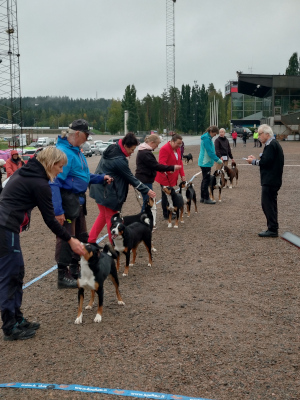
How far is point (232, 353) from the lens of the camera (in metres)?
4.39

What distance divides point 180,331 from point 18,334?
1630mm

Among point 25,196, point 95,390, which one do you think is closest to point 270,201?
point 25,196

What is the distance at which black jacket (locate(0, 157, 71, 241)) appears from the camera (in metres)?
4.53

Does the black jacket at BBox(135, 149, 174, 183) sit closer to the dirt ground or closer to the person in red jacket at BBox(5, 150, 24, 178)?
the dirt ground

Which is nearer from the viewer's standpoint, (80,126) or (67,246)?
(80,126)

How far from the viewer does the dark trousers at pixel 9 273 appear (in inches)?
179

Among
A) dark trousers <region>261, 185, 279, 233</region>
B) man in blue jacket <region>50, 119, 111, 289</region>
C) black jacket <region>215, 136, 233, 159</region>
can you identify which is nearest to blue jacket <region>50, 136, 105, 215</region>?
man in blue jacket <region>50, 119, 111, 289</region>

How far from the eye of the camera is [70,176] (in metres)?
5.97

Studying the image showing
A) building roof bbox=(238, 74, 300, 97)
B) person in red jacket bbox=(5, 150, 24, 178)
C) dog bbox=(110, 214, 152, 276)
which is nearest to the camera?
A: dog bbox=(110, 214, 152, 276)

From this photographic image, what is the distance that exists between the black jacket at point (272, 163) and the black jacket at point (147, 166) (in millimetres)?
1794

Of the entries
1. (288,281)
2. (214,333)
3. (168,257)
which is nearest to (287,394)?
(214,333)

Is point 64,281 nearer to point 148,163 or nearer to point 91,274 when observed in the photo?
point 91,274

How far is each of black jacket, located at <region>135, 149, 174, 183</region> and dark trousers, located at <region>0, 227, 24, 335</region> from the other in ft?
15.7

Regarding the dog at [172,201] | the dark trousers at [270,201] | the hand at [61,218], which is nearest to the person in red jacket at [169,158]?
the dog at [172,201]
